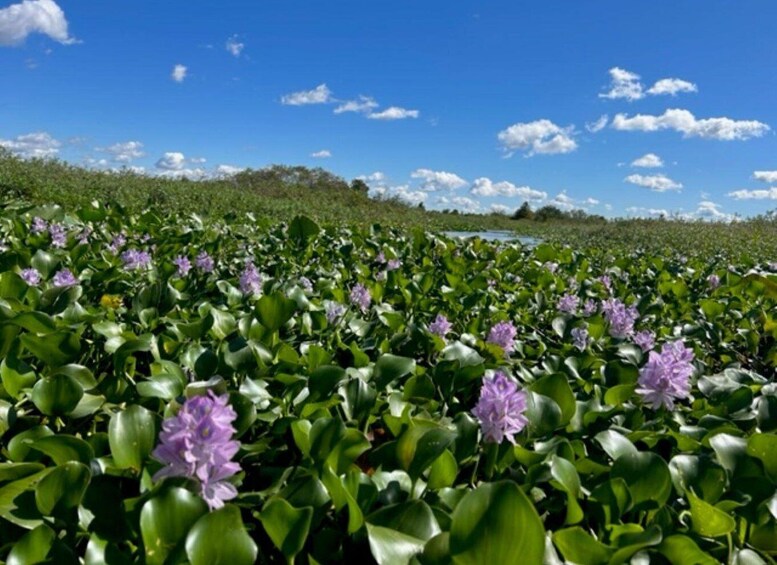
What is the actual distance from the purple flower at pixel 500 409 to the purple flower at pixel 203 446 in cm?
49

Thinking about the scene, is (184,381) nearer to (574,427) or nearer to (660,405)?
(574,427)

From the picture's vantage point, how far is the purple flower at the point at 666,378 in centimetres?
146

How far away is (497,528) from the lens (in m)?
0.67

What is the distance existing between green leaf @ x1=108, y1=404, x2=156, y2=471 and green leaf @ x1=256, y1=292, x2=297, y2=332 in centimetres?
69

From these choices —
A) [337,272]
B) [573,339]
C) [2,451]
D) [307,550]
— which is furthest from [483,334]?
[2,451]

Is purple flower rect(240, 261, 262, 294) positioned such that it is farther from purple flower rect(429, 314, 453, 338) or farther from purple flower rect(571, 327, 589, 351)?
purple flower rect(571, 327, 589, 351)

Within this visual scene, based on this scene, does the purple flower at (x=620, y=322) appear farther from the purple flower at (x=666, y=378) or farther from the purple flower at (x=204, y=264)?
the purple flower at (x=204, y=264)

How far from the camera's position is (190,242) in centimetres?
364

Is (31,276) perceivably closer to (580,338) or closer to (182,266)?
(182,266)

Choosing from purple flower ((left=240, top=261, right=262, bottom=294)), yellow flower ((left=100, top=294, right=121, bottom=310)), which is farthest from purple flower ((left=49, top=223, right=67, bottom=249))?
purple flower ((left=240, top=261, right=262, bottom=294))

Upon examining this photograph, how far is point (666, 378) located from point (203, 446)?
3.72 feet

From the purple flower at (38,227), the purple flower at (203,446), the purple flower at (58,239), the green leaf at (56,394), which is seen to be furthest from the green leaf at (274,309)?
the purple flower at (38,227)

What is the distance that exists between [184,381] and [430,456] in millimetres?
618

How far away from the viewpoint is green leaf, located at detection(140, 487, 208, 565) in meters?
0.79
